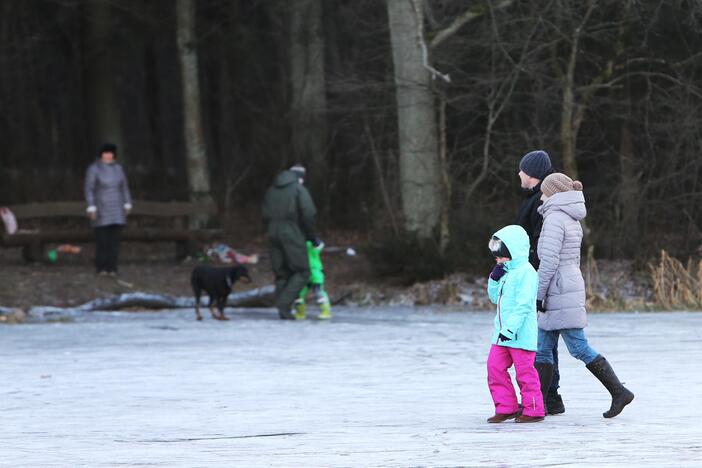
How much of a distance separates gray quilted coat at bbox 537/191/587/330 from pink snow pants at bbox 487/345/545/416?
0.30m

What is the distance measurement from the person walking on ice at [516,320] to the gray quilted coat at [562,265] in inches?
6.8

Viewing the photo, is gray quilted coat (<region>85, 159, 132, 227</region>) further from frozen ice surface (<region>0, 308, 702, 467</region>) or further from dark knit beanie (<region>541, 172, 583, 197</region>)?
dark knit beanie (<region>541, 172, 583, 197</region>)

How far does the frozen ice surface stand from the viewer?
7.71 meters

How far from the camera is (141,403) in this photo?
1030 cm

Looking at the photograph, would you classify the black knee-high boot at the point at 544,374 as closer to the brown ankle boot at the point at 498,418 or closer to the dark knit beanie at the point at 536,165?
the brown ankle boot at the point at 498,418

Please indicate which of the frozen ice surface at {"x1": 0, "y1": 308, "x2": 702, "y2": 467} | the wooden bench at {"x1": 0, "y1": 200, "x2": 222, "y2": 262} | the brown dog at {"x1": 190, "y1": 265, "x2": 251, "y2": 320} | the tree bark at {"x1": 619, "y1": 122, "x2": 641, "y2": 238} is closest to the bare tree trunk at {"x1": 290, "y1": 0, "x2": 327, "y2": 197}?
the wooden bench at {"x1": 0, "y1": 200, "x2": 222, "y2": 262}

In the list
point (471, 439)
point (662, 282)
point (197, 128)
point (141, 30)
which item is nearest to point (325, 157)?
→ point (197, 128)

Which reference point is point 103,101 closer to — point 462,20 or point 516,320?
point 462,20

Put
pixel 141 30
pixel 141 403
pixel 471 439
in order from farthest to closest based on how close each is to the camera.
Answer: pixel 141 30
pixel 141 403
pixel 471 439

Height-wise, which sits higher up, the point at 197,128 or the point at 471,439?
the point at 197,128

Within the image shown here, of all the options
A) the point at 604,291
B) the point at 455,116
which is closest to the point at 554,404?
the point at 604,291

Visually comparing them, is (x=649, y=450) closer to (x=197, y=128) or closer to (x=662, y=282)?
(x=662, y=282)

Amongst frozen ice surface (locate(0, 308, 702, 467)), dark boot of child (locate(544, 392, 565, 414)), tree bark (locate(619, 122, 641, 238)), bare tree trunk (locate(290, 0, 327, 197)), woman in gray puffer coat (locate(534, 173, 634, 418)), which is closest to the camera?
frozen ice surface (locate(0, 308, 702, 467))

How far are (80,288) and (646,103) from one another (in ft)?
28.5
